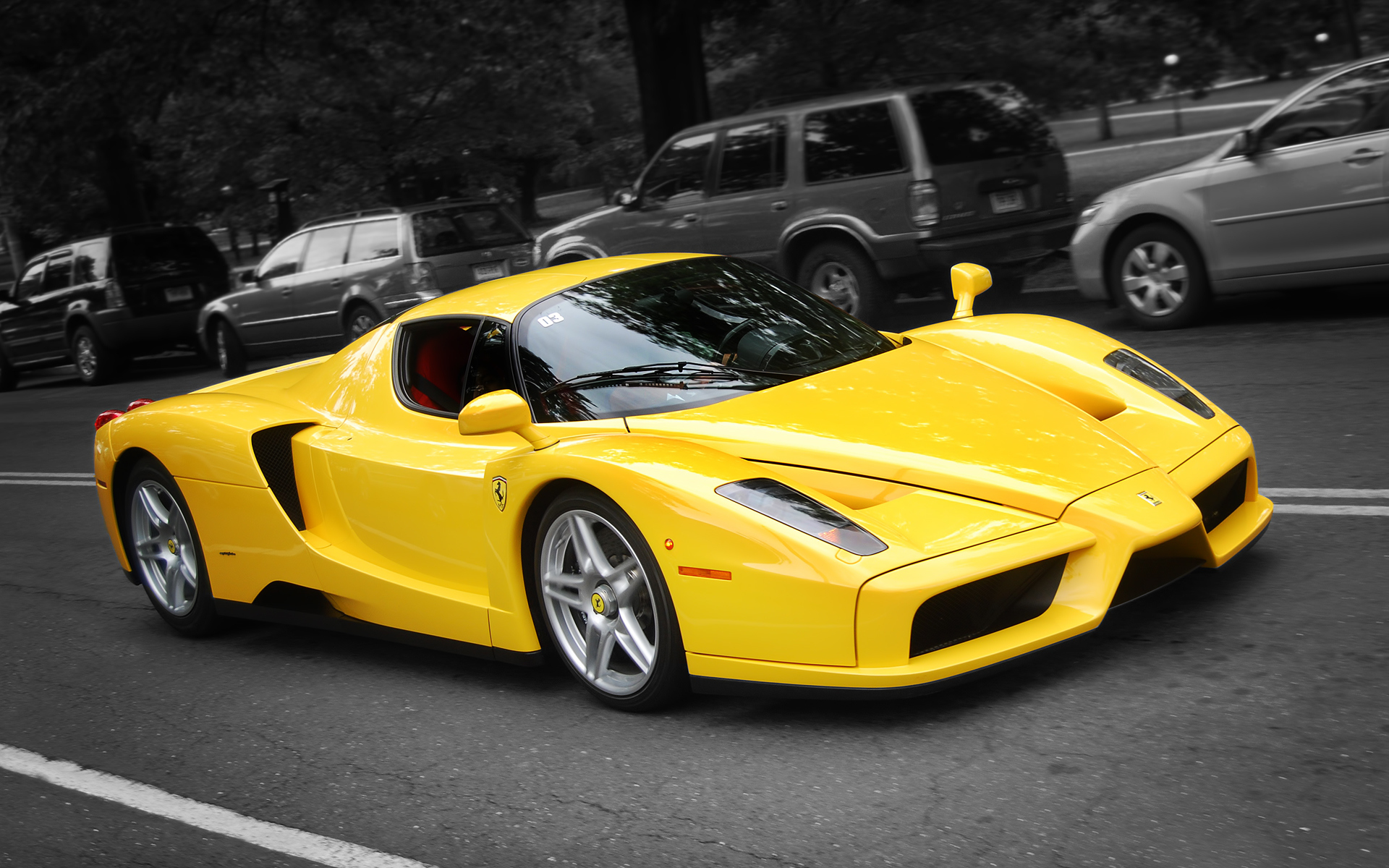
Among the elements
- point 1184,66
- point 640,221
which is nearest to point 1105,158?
point 1184,66

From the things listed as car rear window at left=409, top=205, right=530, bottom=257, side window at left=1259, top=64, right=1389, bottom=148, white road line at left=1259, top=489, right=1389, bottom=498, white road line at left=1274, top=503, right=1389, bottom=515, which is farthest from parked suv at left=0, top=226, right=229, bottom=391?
white road line at left=1274, top=503, right=1389, bottom=515

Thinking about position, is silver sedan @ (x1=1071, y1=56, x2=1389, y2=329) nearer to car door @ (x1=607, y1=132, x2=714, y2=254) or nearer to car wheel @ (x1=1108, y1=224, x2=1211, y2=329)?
car wheel @ (x1=1108, y1=224, x2=1211, y2=329)

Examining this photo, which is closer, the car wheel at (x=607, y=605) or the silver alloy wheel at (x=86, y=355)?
the car wheel at (x=607, y=605)

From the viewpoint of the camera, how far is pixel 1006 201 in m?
11.0

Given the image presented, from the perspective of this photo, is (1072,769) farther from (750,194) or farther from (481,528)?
(750,194)

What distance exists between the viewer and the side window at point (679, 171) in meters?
12.2

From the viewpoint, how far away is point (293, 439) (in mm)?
5062

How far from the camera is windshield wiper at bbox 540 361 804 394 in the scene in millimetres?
4391

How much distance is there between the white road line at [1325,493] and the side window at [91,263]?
16.1 meters

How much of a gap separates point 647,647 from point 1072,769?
4.07 feet

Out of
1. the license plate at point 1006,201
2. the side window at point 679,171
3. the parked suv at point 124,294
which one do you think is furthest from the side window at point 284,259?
the license plate at point 1006,201

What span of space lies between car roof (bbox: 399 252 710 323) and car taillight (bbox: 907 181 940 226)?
227 inches

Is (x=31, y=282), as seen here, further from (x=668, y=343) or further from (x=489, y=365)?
(x=668, y=343)

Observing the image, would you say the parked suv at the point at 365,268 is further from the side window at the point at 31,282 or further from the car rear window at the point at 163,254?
the side window at the point at 31,282
